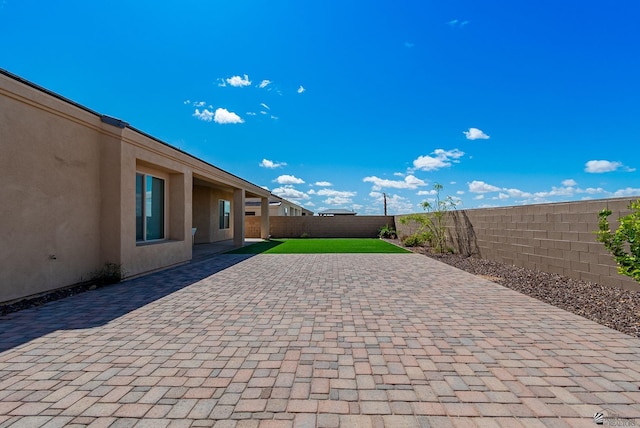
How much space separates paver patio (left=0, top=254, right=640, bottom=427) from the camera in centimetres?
225

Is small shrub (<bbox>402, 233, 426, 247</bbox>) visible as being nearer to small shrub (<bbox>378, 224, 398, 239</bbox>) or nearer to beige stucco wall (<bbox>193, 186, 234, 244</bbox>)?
small shrub (<bbox>378, 224, 398, 239</bbox>)

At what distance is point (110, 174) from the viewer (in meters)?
6.88

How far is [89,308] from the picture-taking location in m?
4.96

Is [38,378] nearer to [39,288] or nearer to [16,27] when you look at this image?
[39,288]

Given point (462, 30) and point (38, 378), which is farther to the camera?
point (462, 30)

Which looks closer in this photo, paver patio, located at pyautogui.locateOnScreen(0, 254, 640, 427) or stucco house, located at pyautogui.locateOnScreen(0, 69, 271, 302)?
paver patio, located at pyautogui.locateOnScreen(0, 254, 640, 427)

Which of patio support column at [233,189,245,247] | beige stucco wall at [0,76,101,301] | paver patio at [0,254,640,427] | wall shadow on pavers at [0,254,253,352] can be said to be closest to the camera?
paver patio at [0,254,640,427]

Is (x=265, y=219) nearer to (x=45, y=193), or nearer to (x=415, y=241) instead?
(x=415, y=241)

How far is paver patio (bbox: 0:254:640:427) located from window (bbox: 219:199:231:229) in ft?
43.4

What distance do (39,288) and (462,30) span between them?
13.2 m

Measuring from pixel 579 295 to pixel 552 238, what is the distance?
2.09 metres

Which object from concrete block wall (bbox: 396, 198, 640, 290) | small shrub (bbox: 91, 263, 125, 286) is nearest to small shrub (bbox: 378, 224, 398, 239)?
concrete block wall (bbox: 396, 198, 640, 290)

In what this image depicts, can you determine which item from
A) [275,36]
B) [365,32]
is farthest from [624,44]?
[275,36]

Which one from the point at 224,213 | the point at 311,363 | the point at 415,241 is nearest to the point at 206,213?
the point at 224,213
